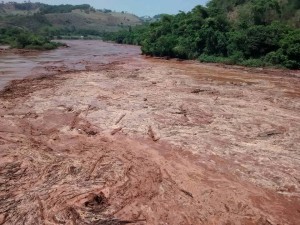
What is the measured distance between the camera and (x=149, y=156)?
10.6 meters

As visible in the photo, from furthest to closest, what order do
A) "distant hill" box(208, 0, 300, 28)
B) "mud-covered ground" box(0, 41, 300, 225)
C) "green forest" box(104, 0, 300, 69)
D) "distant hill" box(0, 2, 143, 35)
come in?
"distant hill" box(0, 2, 143, 35) → "distant hill" box(208, 0, 300, 28) → "green forest" box(104, 0, 300, 69) → "mud-covered ground" box(0, 41, 300, 225)

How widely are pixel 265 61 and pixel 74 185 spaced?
25626 mm

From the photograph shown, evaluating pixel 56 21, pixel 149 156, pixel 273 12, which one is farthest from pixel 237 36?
pixel 56 21

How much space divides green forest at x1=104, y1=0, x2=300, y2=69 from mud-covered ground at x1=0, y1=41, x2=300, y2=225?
11154mm

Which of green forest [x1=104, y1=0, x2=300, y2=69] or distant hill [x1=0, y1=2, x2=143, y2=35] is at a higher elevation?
green forest [x1=104, y1=0, x2=300, y2=69]

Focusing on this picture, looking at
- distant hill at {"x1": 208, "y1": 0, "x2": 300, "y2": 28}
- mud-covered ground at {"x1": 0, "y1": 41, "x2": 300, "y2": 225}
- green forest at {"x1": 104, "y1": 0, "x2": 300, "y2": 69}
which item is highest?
distant hill at {"x1": 208, "y1": 0, "x2": 300, "y2": 28}

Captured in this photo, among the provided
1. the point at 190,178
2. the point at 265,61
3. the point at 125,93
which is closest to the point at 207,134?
the point at 190,178

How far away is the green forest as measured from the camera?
98.5 ft

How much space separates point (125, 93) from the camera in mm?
18531

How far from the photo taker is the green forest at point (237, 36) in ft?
98.5

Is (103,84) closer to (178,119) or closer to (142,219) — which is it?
(178,119)

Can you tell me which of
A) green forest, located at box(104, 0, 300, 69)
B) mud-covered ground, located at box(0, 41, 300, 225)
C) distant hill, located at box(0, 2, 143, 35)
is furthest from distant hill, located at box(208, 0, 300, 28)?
distant hill, located at box(0, 2, 143, 35)

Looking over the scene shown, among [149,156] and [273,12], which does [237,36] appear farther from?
[149,156]

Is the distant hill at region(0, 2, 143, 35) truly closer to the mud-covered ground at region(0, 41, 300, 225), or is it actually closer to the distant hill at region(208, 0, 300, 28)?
the distant hill at region(208, 0, 300, 28)
